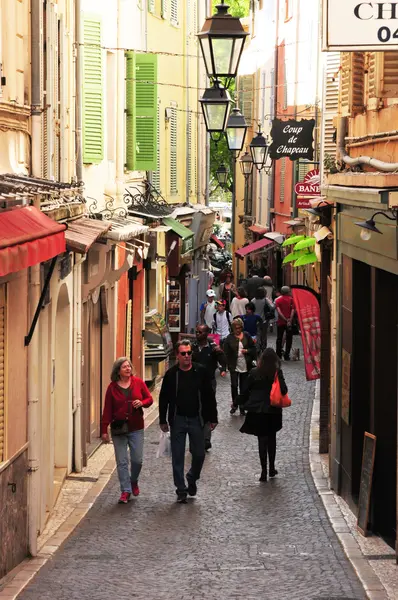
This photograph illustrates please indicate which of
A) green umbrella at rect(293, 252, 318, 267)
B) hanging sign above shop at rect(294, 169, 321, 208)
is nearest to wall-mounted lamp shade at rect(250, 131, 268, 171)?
hanging sign above shop at rect(294, 169, 321, 208)

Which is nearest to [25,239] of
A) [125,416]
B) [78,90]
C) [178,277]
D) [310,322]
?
[125,416]

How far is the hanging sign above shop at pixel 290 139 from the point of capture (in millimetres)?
25859

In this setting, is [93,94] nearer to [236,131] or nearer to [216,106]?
[216,106]

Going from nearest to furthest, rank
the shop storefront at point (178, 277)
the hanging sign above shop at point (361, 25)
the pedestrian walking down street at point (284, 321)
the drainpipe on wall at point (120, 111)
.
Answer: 1. the hanging sign above shop at point (361, 25)
2. the drainpipe on wall at point (120, 111)
3. the pedestrian walking down street at point (284, 321)
4. the shop storefront at point (178, 277)

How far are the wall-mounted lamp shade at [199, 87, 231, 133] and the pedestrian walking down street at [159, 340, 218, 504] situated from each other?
108 inches

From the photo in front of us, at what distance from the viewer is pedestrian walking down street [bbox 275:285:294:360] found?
1147 inches

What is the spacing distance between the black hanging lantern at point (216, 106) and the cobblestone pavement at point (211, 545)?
4.16 m

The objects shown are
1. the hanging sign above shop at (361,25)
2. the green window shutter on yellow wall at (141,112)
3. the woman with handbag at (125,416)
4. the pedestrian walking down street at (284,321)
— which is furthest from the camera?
the pedestrian walking down street at (284,321)

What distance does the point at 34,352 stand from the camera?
40.1 feet

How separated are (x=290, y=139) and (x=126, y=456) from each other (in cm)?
1245

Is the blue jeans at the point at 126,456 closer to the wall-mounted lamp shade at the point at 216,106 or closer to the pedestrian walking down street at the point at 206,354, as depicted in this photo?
the pedestrian walking down street at the point at 206,354

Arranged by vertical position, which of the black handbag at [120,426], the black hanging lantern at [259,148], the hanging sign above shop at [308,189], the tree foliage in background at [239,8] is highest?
the tree foliage in background at [239,8]

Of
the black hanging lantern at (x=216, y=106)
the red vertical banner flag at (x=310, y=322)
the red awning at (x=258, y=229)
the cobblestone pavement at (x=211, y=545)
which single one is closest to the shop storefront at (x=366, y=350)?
the cobblestone pavement at (x=211, y=545)

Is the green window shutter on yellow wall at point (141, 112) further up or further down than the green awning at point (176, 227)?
further up
